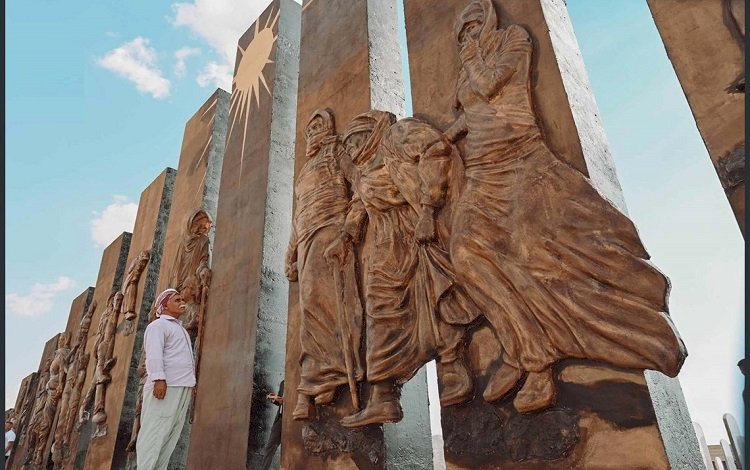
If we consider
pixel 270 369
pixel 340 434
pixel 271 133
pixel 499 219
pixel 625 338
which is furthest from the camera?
pixel 271 133

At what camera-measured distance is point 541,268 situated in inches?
100.0

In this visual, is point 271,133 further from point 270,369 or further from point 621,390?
point 621,390

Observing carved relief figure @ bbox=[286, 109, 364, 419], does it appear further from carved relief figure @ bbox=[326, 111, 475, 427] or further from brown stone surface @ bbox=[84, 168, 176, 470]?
brown stone surface @ bbox=[84, 168, 176, 470]

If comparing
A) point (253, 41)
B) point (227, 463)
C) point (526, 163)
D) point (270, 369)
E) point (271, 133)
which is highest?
point (253, 41)

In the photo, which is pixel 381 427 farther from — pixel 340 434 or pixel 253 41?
pixel 253 41

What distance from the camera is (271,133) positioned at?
6.15m

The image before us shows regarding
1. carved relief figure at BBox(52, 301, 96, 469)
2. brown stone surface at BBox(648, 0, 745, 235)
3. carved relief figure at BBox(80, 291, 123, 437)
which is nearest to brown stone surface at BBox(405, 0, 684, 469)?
brown stone surface at BBox(648, 0, 745, 235)

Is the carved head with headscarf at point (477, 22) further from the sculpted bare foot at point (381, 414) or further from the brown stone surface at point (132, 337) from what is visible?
the brown stone surface at point (132, 337)

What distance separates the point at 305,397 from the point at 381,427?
660mm

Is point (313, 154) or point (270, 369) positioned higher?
point (313, 154)

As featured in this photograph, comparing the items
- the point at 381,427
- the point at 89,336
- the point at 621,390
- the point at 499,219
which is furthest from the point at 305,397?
the point at 89,336

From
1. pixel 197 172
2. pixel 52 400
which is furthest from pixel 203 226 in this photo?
pixel 52 400

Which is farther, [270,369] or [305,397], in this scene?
[270,369]

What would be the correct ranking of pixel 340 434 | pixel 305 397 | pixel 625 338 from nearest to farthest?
pixel 625 338 → pixel 340 434 → pixel 305 397
